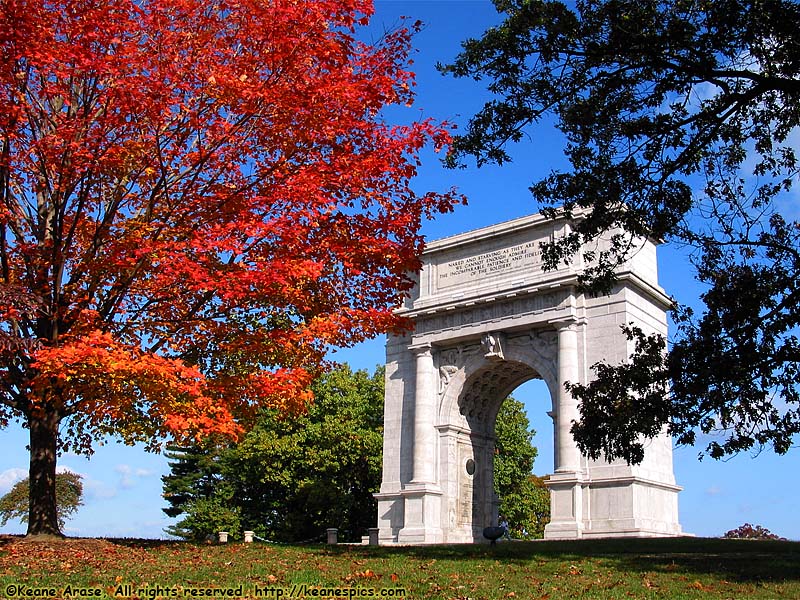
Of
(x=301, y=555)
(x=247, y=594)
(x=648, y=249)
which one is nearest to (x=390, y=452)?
(x=648, y=249)

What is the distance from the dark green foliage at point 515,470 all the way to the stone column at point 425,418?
1603cm

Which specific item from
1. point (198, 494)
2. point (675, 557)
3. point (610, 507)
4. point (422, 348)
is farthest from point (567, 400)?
point (198, 494)

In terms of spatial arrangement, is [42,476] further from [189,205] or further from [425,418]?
[425,418]

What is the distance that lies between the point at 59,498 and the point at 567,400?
120 feet

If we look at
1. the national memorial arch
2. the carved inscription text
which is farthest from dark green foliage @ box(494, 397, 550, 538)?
the carved inscription text

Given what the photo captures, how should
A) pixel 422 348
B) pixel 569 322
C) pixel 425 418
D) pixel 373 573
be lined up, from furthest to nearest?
pixel 422 348 → pixel 425 418 → pixel 569 322 → pixel 373 573

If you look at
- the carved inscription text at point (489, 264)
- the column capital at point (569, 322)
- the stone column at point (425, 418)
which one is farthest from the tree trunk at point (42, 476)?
the carved inscription text at point (489, 264)

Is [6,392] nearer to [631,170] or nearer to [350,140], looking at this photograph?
[350,140]

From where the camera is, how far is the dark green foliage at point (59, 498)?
51.2m

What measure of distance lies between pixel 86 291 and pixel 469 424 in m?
21.8

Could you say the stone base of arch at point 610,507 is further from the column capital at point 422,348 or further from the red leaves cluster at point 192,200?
the red leaves cluster at point 192,200

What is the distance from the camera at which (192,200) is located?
14.9 meters

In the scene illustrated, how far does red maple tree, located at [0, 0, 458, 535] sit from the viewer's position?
13516mm

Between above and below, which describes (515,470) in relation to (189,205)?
below
